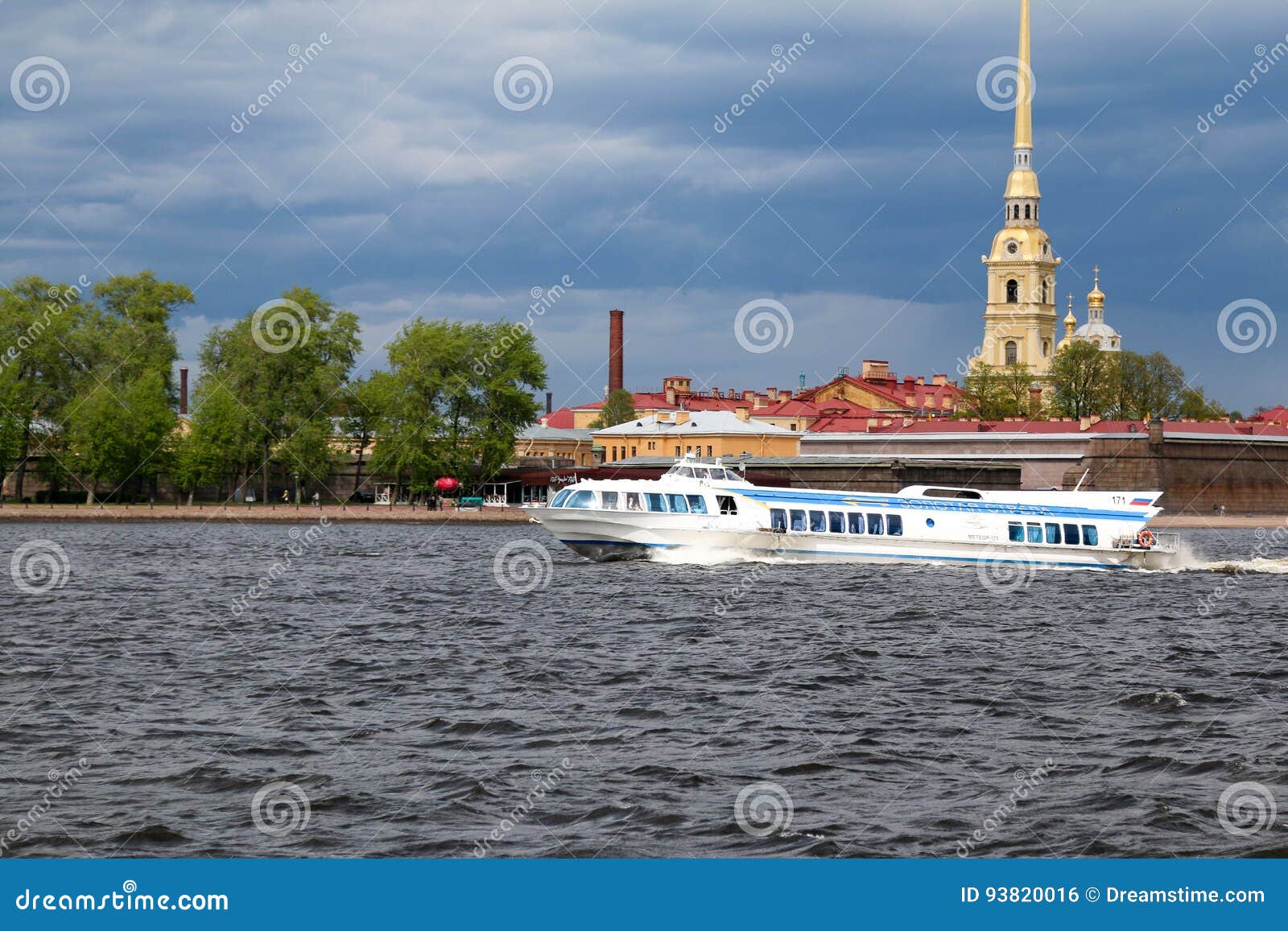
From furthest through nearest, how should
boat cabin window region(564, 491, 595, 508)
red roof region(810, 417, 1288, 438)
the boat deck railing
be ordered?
red roof region(810, 417, 1288, 438) < the boat deck railing < boat cabin window region(564, 491, 595, 508)

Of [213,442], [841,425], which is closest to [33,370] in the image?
[213,442]

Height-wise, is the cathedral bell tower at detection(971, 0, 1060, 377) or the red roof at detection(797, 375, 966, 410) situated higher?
the cathedral bell tower at detection(971, 0, 1060, 377)

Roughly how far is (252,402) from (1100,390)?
6238cm

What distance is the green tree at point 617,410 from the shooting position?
136 metres

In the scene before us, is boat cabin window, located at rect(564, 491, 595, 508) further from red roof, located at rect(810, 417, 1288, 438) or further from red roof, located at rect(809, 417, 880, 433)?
red roof, located at rect(809, 417, 880, 433)

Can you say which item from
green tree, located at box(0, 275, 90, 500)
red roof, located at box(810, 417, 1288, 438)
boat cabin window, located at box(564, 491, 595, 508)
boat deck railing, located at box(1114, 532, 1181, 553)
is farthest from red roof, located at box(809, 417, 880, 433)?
boat cabin window, located at box(564, 491, 595, 508)

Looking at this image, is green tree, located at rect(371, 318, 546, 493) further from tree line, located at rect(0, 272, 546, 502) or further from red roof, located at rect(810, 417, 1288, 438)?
red roof, located at rect(810, 417, 1288, 438)

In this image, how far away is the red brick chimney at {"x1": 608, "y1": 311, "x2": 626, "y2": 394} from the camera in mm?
143875

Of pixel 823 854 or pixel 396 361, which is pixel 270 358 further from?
pixel 823 854

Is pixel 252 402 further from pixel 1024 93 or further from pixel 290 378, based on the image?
pixel 1024 93

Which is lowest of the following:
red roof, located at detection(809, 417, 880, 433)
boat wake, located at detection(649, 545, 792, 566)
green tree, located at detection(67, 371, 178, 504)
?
boat wake, located at detection(649, 545, 792, 566)

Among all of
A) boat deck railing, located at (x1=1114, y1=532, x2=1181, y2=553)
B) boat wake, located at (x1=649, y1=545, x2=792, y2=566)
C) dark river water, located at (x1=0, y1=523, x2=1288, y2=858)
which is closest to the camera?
dark river water, located at (x1=0, y1=523, x2=1288, y2=858)

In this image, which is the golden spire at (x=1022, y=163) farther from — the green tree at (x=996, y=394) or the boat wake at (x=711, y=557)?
the boat wake at (x=711, y=557)

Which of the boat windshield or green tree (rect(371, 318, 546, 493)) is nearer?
the boat windshield
